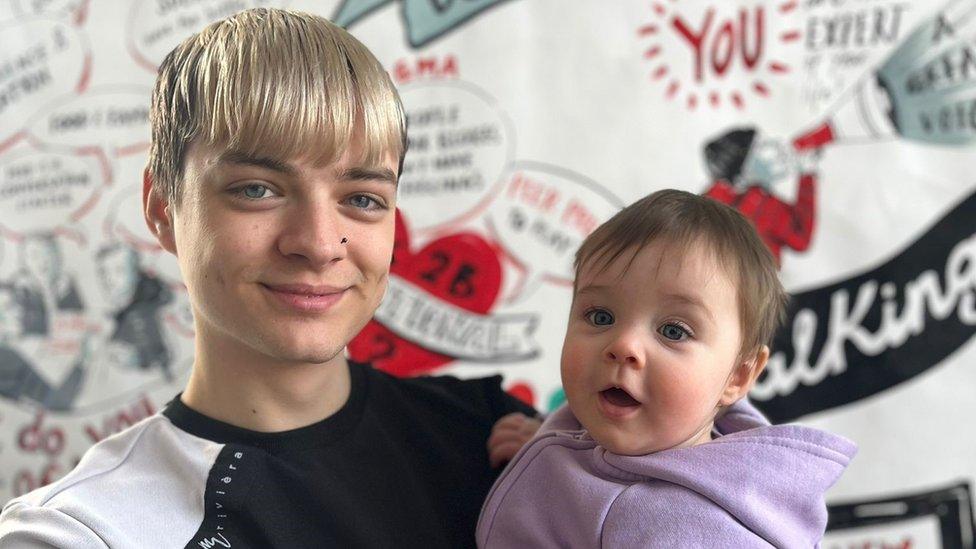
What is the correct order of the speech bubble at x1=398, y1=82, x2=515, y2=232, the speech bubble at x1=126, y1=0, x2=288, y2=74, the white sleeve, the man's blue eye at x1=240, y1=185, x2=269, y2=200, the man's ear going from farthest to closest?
1. the speech bubble at x1=126, y1=0, x2=288, y2=74
2. the speech bubble at x1=398, y1=82, x2=515, y2=232
3. the man's ear
4. the man's blue eye at x1=240, y1=185, x2=269, y2=200
5. the white sleeve

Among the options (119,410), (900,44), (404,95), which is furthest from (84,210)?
(900,44)

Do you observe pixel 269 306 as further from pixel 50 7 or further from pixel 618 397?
pixel 50 7

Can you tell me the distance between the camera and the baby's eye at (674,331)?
0.93 metres

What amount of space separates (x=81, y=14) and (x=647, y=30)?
3.99ft

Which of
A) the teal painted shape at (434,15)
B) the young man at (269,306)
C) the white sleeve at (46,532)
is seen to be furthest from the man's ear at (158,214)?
the teal painted shape at (434,15)

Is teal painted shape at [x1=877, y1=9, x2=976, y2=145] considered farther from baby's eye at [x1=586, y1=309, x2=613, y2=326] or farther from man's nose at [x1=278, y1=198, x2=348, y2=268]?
man's nose at [x1=278, y1=198, x2=348, y2=268]

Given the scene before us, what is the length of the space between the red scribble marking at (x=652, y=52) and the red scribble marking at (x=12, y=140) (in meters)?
1.36

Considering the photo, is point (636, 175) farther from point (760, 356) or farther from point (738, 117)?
point (760, 356)

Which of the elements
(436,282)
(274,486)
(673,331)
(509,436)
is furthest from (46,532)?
(436,282)

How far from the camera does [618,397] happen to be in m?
0.93

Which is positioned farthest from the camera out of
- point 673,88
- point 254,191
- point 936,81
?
point 673,88

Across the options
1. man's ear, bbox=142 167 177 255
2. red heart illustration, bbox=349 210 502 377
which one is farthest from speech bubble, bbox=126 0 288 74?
man's ear, bbox=142 167 177 255

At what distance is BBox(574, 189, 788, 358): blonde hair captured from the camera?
0.94 meters

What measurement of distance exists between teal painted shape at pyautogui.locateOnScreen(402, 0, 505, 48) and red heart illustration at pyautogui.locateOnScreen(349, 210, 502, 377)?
1.20 feet
